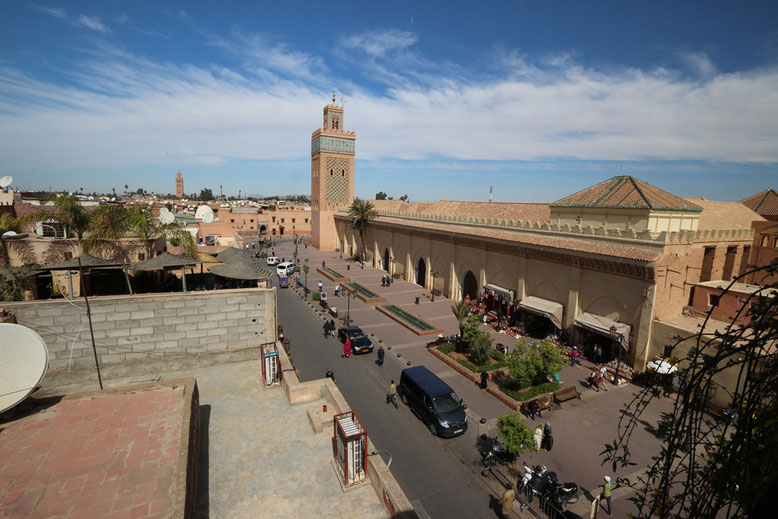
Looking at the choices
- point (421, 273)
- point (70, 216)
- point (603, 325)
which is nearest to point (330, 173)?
point (421, 273)

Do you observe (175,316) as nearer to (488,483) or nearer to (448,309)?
(488,483)

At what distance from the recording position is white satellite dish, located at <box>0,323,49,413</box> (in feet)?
28.6

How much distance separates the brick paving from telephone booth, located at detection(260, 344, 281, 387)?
2.61 meters

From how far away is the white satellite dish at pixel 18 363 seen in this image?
8.72 meters

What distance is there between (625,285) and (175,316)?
57.6 ft

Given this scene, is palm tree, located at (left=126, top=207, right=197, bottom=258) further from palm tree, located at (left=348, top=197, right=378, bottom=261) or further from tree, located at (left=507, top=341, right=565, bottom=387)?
palm tree, located at (left=348, top=197, right=378, bottom=261)

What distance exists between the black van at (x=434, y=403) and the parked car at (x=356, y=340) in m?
4.86

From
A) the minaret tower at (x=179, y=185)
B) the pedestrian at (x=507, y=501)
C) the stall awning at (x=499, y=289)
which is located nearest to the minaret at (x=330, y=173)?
the stall awning at (x=499, y=289)

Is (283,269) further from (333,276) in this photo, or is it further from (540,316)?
(540,316)

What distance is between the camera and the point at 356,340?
1944 centimetres

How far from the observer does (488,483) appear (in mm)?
10500

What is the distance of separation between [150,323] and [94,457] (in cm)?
551

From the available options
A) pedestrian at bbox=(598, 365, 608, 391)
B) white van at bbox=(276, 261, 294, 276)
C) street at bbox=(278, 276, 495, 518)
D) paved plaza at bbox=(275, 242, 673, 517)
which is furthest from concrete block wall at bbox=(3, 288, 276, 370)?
white van at bbox=(276, 261, 294, 276)

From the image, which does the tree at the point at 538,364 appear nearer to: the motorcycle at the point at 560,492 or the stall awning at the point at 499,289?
the motorcycle at the point at 560,492
